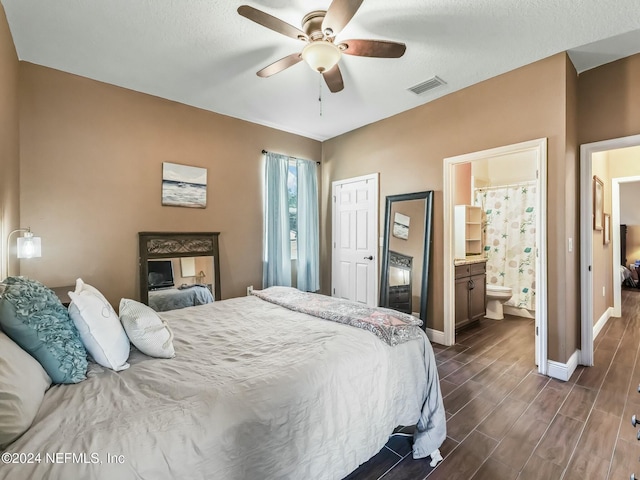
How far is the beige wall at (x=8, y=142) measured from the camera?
2035mm

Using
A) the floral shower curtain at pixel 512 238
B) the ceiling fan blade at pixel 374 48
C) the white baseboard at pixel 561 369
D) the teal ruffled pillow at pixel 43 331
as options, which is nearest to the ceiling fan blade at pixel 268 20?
the ceiling fan blade at pixel 374 48

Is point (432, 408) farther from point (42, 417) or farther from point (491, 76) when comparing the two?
point (491, 76)

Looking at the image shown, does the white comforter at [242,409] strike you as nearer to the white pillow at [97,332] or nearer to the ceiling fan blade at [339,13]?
the white pillow at [97,332]

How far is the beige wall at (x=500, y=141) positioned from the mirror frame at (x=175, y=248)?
7.92 feet

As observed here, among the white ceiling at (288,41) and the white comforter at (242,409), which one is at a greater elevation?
the white ceiling at (288,41)

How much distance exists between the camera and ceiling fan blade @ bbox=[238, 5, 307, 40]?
1713 mm

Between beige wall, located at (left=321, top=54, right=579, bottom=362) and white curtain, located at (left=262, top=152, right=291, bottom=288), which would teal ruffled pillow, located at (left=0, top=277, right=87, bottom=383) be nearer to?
white curtain, located at (left=262, top=152, right=291, bottom=288)

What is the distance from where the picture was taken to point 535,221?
3.38 m

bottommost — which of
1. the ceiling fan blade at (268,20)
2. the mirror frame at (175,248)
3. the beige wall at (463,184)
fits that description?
the mirror frame at (175,248)

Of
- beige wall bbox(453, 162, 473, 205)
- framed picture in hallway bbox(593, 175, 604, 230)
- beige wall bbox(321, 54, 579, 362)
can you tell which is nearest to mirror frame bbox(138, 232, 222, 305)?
beige wall bbox(321, 54, 579, 362)

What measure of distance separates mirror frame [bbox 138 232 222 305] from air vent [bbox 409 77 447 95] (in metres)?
2.92

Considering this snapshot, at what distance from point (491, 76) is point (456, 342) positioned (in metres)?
2.98

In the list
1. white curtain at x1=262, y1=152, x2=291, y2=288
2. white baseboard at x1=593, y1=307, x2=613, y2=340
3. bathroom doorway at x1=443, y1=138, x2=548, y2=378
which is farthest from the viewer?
white curtain at x1=262, y1=152, x2=291, y2=288

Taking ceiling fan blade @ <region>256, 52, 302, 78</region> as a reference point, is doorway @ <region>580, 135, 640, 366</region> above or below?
below
